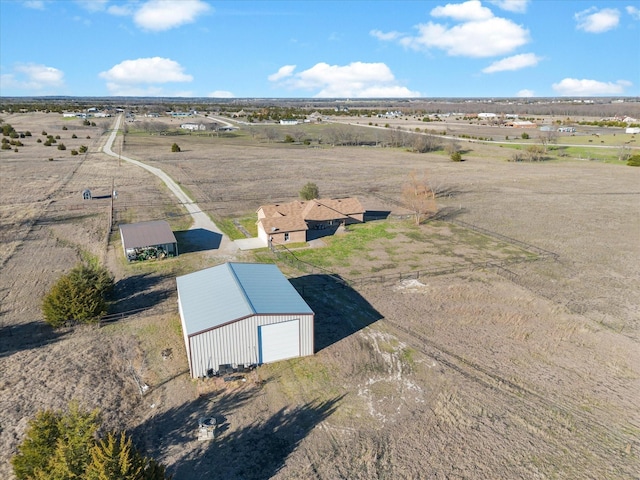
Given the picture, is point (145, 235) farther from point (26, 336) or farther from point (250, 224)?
point (26, 336)

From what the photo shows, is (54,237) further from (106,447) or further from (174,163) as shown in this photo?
(174,163)

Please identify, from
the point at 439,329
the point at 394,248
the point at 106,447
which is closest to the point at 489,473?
the point at 439,329

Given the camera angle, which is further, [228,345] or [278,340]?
[278,340]

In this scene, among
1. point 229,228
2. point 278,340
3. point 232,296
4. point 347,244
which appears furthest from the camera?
point 229,228

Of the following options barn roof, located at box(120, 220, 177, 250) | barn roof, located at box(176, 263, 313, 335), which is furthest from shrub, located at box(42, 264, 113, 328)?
barn roof, located at box(120, 220, 177, 250)

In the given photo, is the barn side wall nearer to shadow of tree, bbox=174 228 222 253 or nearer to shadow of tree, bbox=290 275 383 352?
shadow of tree, bbox=290 275 383 352

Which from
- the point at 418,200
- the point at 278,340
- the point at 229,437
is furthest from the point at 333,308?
the point at 418,200

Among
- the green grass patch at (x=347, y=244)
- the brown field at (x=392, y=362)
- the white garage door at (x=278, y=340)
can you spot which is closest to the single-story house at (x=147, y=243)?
the brown field at (x=392, y=362)

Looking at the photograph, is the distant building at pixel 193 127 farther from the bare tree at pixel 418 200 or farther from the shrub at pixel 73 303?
the shrub at pixel 73 303
